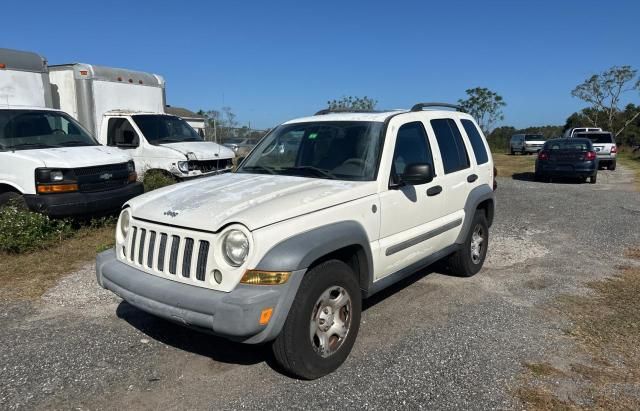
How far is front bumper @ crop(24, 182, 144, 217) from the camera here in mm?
7000

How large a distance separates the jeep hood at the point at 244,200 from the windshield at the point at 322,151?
0.18m

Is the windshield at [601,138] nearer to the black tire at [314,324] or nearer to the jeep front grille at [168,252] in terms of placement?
the black tire at [314,324]

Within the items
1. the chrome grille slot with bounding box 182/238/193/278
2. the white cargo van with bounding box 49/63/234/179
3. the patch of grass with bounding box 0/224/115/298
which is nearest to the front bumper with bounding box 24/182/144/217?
the patch of grass with bounding box 0/224/115/298

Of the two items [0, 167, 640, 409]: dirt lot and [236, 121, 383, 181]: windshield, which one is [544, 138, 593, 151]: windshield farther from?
[236, 121, 383, 181]: windshield

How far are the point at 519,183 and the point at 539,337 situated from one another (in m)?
13.5

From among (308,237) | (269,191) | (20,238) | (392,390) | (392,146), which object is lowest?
(392,390)

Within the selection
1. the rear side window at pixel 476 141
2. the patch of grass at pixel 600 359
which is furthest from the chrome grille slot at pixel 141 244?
the rear side window at pixel 476 141

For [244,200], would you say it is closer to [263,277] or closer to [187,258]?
[187,258]

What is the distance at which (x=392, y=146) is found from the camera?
4.33 m

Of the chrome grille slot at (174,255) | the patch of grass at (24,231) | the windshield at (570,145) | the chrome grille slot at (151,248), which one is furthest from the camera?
the windshield at (570,145)

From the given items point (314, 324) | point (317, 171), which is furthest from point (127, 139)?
point (314, 324)

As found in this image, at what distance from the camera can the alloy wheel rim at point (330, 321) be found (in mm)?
3449

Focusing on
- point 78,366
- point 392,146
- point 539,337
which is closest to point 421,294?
point 539,337

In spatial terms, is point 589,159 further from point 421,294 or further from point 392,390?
point 392,390
